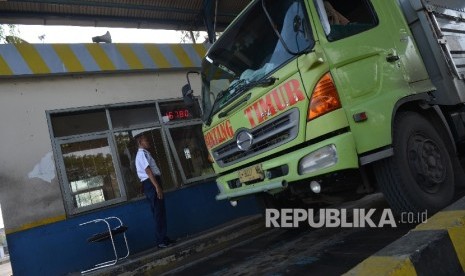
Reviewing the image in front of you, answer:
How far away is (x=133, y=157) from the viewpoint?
685 cm

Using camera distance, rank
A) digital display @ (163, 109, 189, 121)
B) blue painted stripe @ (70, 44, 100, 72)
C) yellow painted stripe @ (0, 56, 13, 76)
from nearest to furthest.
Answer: yellow painted stripe @ (0, 56, 13, 76) → blue painted stripe @ (70, 44, 100, 72) → digital display @ (163, 109, 189, 121)

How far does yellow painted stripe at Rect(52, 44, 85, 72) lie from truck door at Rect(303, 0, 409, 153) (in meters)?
4.71

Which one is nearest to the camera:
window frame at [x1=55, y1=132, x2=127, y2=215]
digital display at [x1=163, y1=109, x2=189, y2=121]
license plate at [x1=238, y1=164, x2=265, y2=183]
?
license plate at [x1=238, y1=164, x2=265, y2=183]

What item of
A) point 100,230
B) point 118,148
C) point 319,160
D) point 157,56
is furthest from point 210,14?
point 319,160

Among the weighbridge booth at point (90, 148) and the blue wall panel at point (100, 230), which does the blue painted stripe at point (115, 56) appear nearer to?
the weighbridge booth at point (90, 148)

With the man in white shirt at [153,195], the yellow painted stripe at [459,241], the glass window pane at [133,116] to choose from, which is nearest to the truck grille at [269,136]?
the yellow painted stripe at [459,241]

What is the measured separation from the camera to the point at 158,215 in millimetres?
5535

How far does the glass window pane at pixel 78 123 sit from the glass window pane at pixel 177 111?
1.18m

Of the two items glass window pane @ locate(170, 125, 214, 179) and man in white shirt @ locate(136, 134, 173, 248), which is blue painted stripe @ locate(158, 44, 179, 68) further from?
man in white shirt @ locate(136, 134, 173, 248)

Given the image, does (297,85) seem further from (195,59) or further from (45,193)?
(195,59)

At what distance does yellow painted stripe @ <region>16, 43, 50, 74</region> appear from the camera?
6.04 metres

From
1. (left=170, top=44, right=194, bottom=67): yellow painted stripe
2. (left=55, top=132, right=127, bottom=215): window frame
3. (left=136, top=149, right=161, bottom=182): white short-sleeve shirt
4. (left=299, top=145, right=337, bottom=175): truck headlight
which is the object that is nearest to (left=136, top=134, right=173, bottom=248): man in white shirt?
(left=136, top=149, right=161, bottom=182): white short-sleeve shirt

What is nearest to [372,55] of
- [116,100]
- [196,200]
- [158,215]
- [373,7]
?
[373,7]

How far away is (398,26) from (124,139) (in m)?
5.01
